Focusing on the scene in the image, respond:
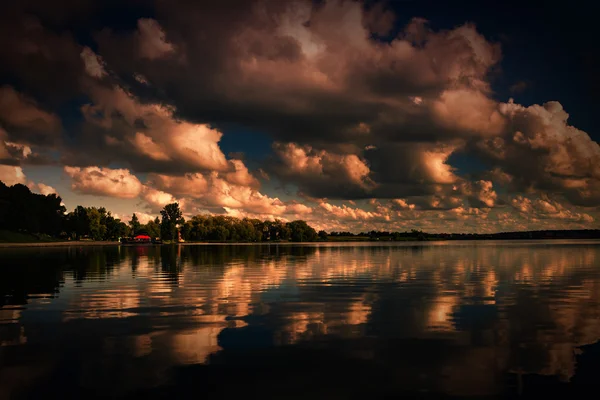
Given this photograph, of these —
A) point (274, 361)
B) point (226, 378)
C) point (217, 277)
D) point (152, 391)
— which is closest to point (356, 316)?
point (274, 361)

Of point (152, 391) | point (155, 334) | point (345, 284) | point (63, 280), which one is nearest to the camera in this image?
point (152, 391)

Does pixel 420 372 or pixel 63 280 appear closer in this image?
pixel 420 372

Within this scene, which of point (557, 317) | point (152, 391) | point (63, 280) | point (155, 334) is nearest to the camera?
point (152, 391)

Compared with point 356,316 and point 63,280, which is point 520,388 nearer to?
point 356,316

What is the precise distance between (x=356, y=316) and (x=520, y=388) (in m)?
13.3

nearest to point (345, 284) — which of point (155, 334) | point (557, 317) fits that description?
point (557, 317)

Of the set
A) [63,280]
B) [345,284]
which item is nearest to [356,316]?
[345,284]

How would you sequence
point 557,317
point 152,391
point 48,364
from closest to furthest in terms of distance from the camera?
point 152,391, point 48,364, point 557,317

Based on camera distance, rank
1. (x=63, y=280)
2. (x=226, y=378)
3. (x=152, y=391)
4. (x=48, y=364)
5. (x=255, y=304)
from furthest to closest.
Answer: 1. (x=63, y=280)
2. (x=255, y=304)
3. (x=48, y=364)
4. (x=226, y=378)
5. (x=152, y=391)

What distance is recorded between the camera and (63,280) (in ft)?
164

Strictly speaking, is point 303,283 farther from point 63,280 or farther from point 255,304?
point 63,280

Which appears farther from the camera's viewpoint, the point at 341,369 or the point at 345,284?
the point at 345,284

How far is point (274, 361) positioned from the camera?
59.4ft

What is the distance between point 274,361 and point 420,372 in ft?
17.9
